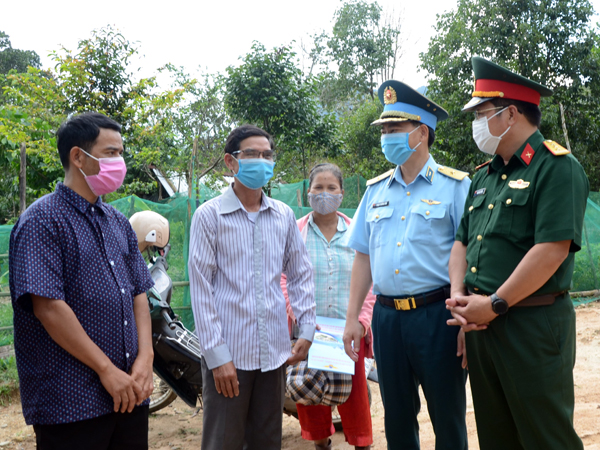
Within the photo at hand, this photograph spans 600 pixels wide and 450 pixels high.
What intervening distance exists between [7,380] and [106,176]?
3627 mm

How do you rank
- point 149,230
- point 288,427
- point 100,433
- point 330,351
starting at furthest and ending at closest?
1. point 288,427
2. point 149,230
3. point 330,351
4. point 100,433

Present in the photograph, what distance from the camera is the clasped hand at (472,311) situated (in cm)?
202

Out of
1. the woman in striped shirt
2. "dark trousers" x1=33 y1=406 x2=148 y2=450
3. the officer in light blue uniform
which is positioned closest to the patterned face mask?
the woman in striped shirt

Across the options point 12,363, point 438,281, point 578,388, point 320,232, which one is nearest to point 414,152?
point 438,281

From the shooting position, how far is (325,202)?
332cm

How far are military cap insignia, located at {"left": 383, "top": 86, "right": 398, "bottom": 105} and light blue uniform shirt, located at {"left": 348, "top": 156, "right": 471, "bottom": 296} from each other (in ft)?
1.23

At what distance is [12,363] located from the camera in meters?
4.81

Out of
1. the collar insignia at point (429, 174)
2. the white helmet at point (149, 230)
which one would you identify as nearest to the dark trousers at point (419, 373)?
the collar insignia at point (429, 174)

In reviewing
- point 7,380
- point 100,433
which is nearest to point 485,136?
point 100,433

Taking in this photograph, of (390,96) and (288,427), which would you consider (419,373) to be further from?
(288,427)

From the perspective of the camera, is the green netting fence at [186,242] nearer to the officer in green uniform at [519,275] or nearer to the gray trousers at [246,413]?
the gray trousers at [246,413]

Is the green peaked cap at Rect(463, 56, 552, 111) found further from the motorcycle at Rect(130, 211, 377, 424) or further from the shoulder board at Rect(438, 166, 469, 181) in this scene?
the motorcycle at Rect(130, 211, 377, 424)

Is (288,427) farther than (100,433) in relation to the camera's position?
Yes

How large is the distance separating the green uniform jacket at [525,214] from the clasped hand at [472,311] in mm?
91
